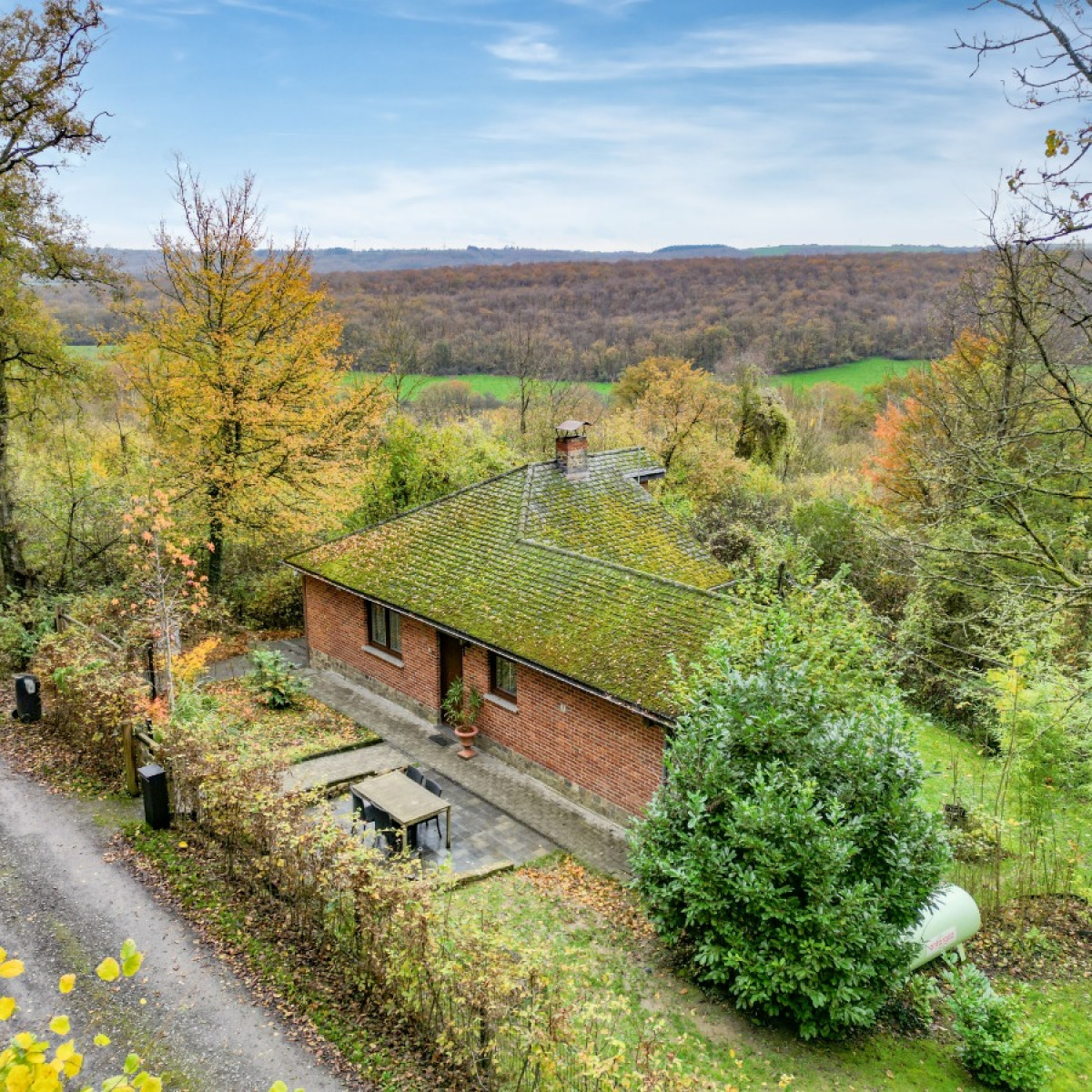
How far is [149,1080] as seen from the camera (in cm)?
293

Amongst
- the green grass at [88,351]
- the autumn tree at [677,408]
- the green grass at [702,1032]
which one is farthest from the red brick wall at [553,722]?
the autumn tree at [677,408]

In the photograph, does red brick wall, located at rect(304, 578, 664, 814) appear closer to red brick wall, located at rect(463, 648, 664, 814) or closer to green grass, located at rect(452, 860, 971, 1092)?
red brick wall, located at rect(463, 648, 664, 814)

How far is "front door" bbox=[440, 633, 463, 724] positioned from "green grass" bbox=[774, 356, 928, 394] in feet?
124

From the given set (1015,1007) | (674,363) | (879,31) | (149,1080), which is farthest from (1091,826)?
(674,363)

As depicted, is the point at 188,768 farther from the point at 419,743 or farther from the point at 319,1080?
the point at 419,743

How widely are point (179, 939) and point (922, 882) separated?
8710mm

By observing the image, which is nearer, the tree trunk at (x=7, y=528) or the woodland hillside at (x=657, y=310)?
the tree trunk at (x=7, y=528)

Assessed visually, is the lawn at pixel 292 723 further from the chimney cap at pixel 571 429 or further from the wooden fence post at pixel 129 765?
the chimney cap at pixel 571 429

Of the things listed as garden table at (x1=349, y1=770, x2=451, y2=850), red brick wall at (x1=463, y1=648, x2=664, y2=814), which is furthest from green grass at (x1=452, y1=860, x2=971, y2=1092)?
red brick wall at (x1=463, y1=648, x2=664, y2=814)

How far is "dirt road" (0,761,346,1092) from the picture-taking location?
7.46 metres

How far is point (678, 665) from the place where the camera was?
1062 centimetres

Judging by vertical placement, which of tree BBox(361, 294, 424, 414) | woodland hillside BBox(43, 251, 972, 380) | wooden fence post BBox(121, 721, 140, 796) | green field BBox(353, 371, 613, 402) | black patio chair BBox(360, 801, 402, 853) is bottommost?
black patio chair BBox(360, 801, 402, 853)

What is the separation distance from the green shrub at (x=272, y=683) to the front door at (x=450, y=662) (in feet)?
11.2

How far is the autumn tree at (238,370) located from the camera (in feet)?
62.9
